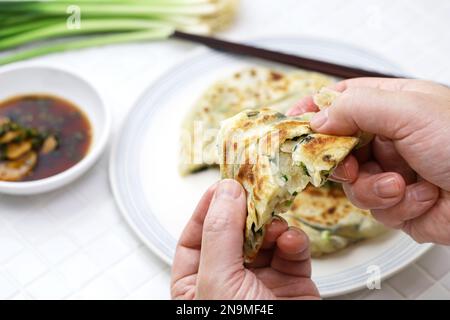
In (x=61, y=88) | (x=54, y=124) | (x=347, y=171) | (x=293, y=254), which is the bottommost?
(x=293, y=254)

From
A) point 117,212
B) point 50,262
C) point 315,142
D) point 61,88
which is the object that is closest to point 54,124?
point 61,88

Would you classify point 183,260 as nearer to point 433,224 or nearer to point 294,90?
point 433,224

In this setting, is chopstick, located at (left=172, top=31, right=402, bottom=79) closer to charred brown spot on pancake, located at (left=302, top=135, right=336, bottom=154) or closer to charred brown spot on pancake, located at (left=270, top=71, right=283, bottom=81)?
charred brown spot on pancake, located at (left=270, top=71, right=283, bottom=81)

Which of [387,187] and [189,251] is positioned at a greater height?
[387,187]

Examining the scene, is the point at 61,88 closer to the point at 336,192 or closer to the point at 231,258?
the point at 336,192

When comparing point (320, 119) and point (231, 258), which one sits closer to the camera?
point (231, 258)

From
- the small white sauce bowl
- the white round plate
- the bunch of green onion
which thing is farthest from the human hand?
the bunch of green onion

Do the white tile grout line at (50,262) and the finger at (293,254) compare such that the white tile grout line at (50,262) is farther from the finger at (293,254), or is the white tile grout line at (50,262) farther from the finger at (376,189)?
the finger at (376,189)
